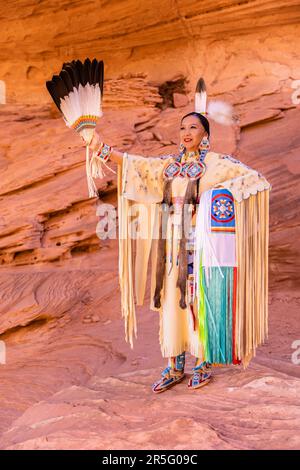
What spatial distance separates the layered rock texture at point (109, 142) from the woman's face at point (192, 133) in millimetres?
2085

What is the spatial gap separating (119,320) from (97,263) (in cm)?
81

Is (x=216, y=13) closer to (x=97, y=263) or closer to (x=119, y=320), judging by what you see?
(x=97, y=263)

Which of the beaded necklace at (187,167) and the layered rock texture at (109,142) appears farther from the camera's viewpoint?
the layered rock texture at (109,142)

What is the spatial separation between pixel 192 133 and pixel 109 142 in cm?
348

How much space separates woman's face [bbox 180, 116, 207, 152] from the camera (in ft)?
15.8

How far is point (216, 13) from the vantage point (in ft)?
26.9

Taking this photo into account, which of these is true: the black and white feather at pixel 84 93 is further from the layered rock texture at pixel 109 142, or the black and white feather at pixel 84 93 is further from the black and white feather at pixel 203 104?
the layered rock texture at pixel 109 142

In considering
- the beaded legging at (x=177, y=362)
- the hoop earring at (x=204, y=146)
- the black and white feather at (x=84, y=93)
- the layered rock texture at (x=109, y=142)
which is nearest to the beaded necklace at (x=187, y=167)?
the hoop earring at (x=204, y=146)

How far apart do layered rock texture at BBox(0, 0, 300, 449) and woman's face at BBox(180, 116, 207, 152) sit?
208cm

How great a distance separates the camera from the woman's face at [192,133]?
15.8 feet

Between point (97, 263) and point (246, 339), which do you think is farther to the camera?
point (97, 263)

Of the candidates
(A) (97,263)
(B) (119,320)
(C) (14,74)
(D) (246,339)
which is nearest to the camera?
(D) (246,339)

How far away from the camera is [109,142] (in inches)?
323
